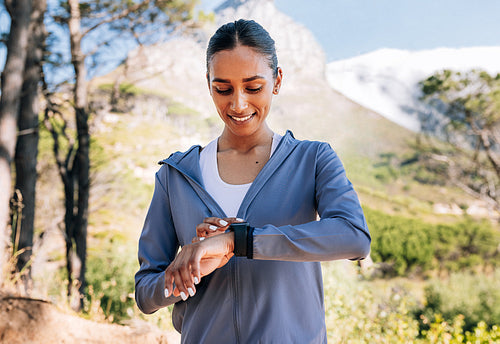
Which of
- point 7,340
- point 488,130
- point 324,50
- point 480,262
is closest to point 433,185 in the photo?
point 480,262

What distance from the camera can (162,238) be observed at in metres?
1.03

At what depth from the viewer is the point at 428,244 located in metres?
21.4

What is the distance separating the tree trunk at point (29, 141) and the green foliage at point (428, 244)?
16291 millimetres

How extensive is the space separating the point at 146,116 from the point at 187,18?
10485 millimetres

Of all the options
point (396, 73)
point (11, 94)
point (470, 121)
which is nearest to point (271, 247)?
point (11, 94)

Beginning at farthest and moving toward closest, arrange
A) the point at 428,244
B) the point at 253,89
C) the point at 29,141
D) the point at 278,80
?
1. the point at 428,244
2. the point at 29,141
3. the point at 278,80
4. the point at 253,89

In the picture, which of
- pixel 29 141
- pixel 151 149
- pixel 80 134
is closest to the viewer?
pixel 29 141

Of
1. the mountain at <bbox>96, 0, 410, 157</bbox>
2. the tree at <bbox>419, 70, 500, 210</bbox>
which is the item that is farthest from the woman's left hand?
the tree at <bbox>419, 70, 500, 210</bbox>

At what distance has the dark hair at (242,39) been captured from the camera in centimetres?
100

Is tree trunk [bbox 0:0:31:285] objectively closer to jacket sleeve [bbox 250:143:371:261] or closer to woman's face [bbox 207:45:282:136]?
woman's face [bbox 207:45:282:136]

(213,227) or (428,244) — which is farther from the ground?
(213,227)

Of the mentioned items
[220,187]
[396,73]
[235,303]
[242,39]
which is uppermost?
[396,73]

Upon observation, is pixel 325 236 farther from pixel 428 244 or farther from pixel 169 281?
pixel 428 244

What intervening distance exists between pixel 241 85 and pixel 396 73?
43.0m
